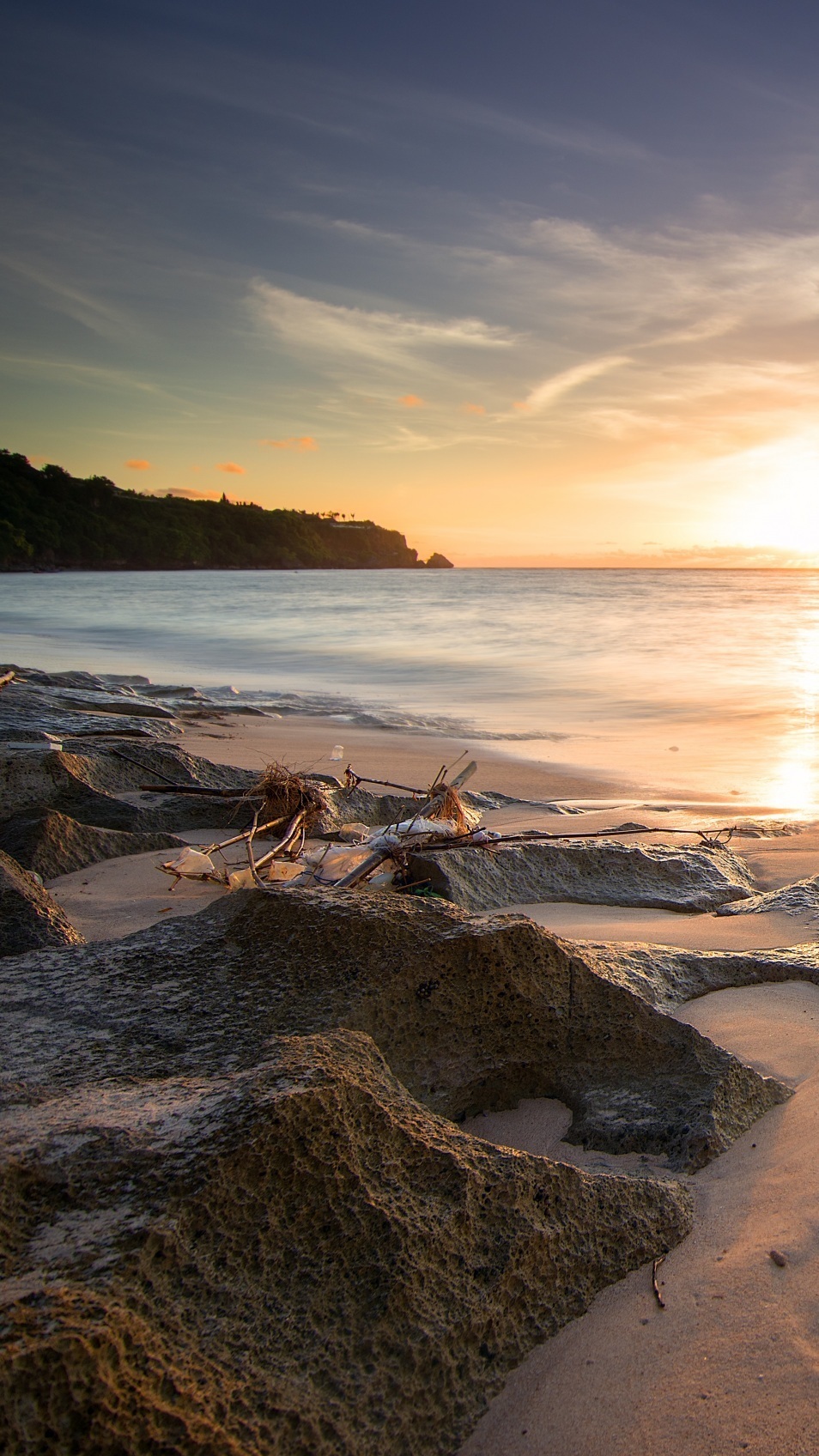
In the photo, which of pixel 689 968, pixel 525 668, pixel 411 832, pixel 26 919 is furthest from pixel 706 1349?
pixel 525 668

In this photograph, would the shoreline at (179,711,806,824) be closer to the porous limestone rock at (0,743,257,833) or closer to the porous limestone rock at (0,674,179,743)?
the porous limestone rock at (0,674,179,743)

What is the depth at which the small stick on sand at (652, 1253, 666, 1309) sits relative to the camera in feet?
4.59

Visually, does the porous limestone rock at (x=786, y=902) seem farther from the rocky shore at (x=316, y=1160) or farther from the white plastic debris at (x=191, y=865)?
the white plastic debris at (x=191, y=865)

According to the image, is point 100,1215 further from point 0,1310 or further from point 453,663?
point 453,663

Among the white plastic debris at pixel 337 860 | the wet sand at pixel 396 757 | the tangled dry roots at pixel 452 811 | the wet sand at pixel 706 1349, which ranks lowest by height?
the wet sand at pixel 396 757

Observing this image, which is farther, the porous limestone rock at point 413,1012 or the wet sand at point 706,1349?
the porous limestone rock at point 413,1012

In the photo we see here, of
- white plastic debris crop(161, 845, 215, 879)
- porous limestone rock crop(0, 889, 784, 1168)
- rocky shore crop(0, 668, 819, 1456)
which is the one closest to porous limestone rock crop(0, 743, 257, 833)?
white plastic debris crop(161, 845, 215, 879)

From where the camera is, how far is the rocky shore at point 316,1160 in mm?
983

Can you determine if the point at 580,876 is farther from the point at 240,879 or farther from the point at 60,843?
the point at 60,843

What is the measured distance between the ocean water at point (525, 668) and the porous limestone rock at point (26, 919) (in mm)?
5122

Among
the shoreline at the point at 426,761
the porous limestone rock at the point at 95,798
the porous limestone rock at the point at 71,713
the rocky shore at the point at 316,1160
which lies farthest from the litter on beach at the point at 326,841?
the porous limestone rock at the point at 71,713

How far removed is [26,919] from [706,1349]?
1.77 metres

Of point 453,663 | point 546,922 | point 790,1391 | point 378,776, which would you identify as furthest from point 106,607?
point 790,1391

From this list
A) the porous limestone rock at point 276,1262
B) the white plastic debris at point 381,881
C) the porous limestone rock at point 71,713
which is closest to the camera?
the porous limestone rock at point 276,1262
